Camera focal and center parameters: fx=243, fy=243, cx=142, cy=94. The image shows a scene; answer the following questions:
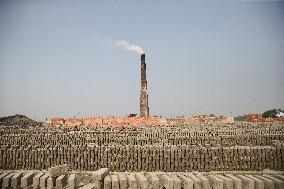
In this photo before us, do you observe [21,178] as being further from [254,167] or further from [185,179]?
[254,167]

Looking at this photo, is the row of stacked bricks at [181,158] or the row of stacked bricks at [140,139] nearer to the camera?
the row of stacked bricks at [181,158]

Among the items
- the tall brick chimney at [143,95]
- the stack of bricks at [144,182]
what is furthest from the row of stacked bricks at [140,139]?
the stack of bricks at [144,182]

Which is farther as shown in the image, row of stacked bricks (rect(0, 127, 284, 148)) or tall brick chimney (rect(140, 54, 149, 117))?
tall brick chimney (rect(140, 54, 149, 117))

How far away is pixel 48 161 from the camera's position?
1223 cm

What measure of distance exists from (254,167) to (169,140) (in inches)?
251

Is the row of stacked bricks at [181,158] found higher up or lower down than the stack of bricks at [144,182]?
lower down

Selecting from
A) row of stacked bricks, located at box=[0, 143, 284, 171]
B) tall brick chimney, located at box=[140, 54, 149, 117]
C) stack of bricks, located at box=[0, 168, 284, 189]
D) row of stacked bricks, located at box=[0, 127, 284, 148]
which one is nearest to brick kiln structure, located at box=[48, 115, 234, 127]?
tall brick chimney, located at box=[140, 54, 149, 117]

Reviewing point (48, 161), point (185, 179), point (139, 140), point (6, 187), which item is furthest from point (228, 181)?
point (139, 140)

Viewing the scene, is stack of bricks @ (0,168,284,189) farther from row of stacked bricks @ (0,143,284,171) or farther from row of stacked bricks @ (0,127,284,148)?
row of stacked bricks @ (0,127,284,148)

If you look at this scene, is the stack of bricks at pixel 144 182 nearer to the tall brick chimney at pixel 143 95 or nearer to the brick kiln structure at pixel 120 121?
the brick kiln structure at pixel 120 121

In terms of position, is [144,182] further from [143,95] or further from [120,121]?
[143,95]

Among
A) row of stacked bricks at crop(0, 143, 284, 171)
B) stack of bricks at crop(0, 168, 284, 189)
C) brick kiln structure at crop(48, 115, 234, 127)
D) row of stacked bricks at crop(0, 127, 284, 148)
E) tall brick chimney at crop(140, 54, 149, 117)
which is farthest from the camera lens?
tall brick chimney at crop(140, 54, 149, 117)

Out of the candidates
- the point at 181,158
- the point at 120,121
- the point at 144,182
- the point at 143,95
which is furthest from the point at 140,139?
the point at 143,95

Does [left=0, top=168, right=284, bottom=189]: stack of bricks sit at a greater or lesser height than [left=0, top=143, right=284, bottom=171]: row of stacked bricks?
greater
